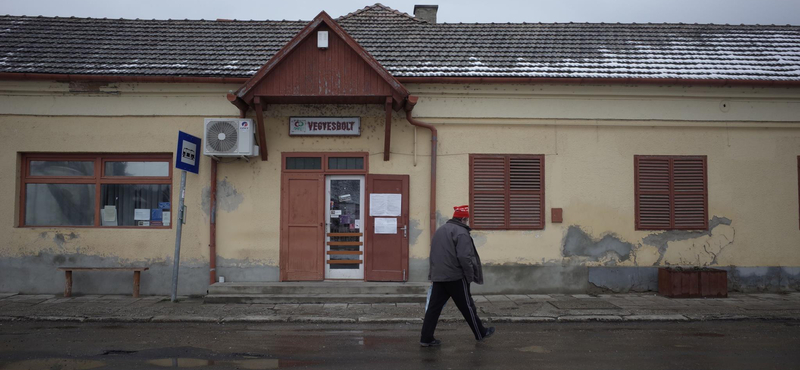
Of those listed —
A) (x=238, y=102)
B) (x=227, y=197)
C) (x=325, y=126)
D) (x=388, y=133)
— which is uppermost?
(x=238, y=102)

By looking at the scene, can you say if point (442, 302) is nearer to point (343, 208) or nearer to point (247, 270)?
point (343, 208)

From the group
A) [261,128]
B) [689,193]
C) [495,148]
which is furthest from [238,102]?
[689,193]

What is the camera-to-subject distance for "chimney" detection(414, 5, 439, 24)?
1420 centimetres

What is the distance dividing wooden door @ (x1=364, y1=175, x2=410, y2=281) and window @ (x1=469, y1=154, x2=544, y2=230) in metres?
1.33

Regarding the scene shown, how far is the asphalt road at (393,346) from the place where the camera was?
5.92 m

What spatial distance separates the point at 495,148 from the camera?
10.5 m

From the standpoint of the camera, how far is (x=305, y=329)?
25.6 feet

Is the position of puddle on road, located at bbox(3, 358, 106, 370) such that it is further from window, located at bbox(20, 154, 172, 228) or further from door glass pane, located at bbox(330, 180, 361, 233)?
door glass pane, located at bbox(330, 180, 361, 233)

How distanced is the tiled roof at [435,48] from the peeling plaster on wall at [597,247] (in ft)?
10.1

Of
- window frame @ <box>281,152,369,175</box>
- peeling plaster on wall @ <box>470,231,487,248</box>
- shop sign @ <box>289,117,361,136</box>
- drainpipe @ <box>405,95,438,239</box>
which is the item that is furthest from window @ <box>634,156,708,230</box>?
shop sign @ <box>289,117,361,136</box>

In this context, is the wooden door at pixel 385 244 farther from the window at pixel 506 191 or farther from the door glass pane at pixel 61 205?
the door glass pane at pixel 61 205

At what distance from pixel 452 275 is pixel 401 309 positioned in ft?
8.57

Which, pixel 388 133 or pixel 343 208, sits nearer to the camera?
pixel 388 133

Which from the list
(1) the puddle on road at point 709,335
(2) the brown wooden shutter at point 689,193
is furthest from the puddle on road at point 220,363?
(2) the brown wooden shutter at point 689,193
